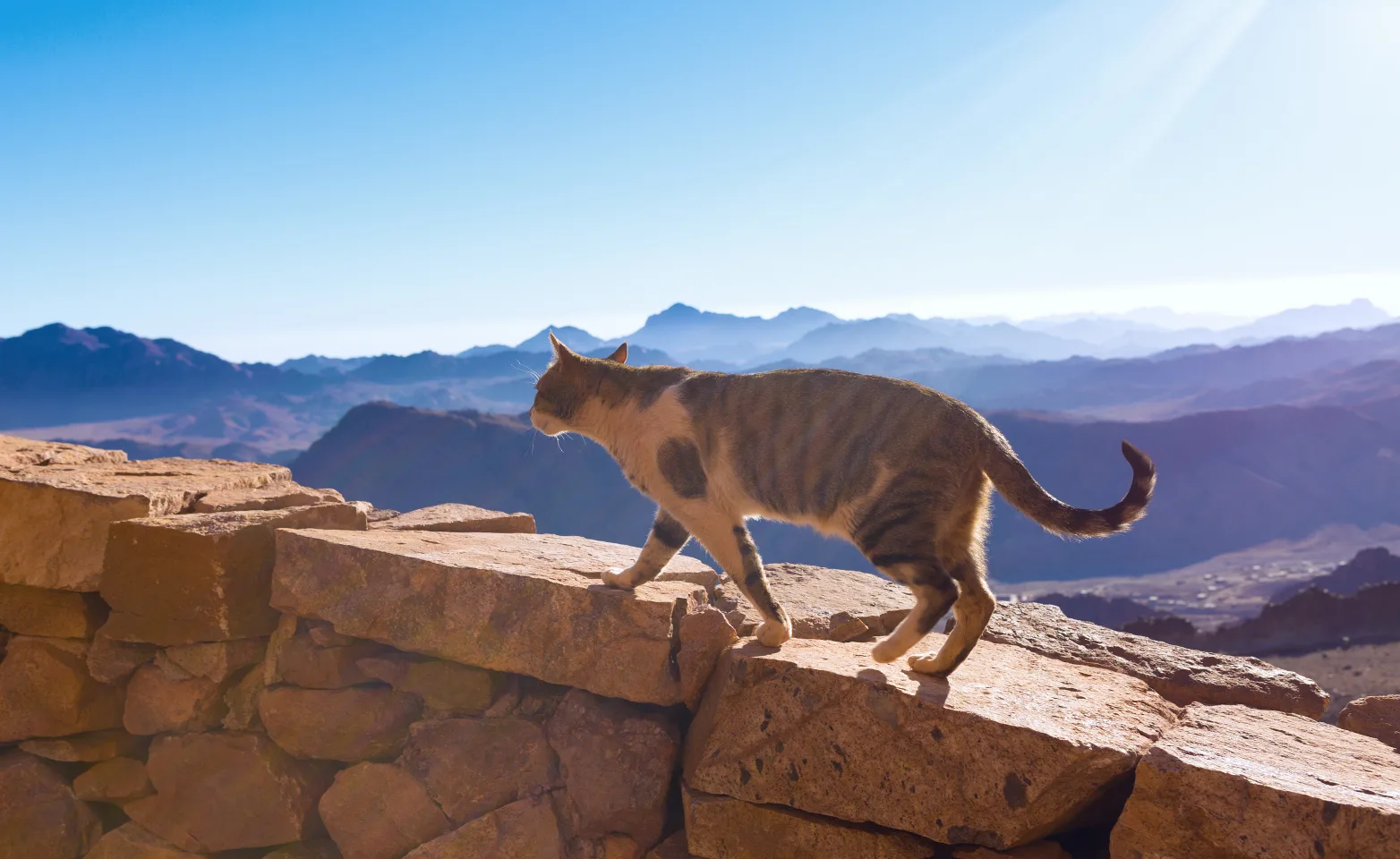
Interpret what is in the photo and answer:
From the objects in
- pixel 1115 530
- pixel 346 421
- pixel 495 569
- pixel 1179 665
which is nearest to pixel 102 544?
pixel 495 569

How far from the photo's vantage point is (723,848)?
135 inches

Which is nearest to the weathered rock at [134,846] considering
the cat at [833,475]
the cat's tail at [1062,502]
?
the cat at [833,475]

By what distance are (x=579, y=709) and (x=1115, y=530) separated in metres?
2.60

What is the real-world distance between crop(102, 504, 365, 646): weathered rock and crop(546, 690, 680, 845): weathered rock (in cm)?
187

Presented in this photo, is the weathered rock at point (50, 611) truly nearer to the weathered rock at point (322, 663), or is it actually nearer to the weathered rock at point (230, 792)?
the weathered rock at point (230, 792)

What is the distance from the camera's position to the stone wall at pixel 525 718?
9.92 feet

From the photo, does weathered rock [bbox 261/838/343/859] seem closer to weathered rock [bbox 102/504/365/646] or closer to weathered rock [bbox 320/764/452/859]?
weathered rock [bbox 320/764/452/859]

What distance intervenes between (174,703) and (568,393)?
8.88 feet

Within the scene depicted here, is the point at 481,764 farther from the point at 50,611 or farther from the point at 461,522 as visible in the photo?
the point at 50,611

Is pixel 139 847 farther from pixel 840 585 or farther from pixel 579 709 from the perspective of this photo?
pixel 840 585

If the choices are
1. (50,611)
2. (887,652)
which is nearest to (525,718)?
(887,652)

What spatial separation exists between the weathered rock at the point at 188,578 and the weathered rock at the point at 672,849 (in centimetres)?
Answer: 246

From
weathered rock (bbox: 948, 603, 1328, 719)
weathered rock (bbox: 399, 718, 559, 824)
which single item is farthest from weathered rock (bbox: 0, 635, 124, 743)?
weathered rock (bbox: 948, 603, 1328, 719)

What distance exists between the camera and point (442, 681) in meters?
3.98
